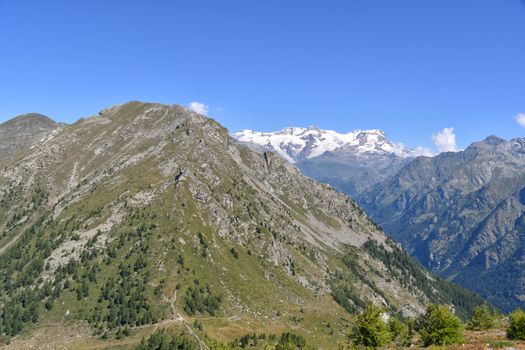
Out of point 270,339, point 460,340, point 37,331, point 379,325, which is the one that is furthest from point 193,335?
point 460,340

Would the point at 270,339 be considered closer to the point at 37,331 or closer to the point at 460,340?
the point at 37,331

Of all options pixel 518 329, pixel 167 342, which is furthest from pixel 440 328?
pixel 167 342

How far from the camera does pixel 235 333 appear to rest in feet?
648

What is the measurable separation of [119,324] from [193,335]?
37.3 meters

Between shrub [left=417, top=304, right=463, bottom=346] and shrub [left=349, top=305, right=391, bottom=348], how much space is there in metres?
7.62

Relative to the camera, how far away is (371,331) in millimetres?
66438

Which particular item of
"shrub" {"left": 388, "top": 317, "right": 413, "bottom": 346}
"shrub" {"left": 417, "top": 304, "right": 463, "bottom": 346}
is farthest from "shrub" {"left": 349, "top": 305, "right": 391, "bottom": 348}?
"shrub" {"left": 417, "top": 304, "right": 463, "bottom": 346}

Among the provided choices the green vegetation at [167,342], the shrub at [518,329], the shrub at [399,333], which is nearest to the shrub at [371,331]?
the shrub at [399,333]

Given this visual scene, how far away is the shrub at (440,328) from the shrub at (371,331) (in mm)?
7615

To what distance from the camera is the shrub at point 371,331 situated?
65000 mm

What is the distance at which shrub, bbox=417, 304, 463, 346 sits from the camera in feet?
161

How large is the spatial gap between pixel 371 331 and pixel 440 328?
14.7 m

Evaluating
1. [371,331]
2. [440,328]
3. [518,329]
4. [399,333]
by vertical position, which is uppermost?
[518,329]

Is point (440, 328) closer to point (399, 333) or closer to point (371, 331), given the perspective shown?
point (371, 331)
